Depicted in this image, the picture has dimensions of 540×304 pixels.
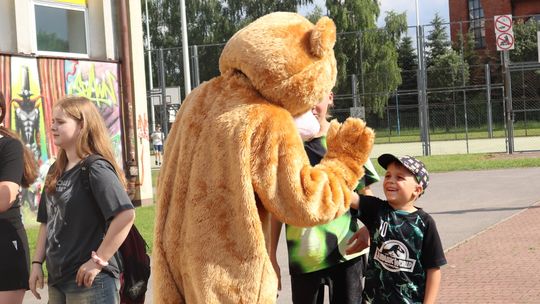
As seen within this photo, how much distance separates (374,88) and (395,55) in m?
9.84

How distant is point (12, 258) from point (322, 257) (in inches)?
69.4

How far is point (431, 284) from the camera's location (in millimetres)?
3984

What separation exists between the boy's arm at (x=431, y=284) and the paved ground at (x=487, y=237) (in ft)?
10.5

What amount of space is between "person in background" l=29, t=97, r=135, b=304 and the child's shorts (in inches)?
25.9

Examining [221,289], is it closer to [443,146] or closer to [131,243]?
[131,243]

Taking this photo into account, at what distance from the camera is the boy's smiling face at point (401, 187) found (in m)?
4.10

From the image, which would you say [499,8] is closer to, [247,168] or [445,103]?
[445,103]

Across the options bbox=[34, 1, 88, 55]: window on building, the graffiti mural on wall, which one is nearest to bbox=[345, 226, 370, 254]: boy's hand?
the graffiti mural on wall

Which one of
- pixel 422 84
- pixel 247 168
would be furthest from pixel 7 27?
pixel 422 84

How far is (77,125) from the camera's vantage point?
418cm

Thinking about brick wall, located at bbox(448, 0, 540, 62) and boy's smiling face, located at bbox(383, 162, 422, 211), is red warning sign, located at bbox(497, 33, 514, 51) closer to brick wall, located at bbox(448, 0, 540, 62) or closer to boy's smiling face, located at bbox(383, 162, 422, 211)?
boy's smiling face, located at bbox(383, 162, 422, 211)

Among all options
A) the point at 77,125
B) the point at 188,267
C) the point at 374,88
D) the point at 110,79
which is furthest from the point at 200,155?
the point at 374,88

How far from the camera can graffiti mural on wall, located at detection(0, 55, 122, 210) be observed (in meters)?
13.2

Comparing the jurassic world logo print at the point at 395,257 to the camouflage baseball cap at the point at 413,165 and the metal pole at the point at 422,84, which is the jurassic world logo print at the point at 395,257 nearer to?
the camouflage baseball cap at the point at 413,165
